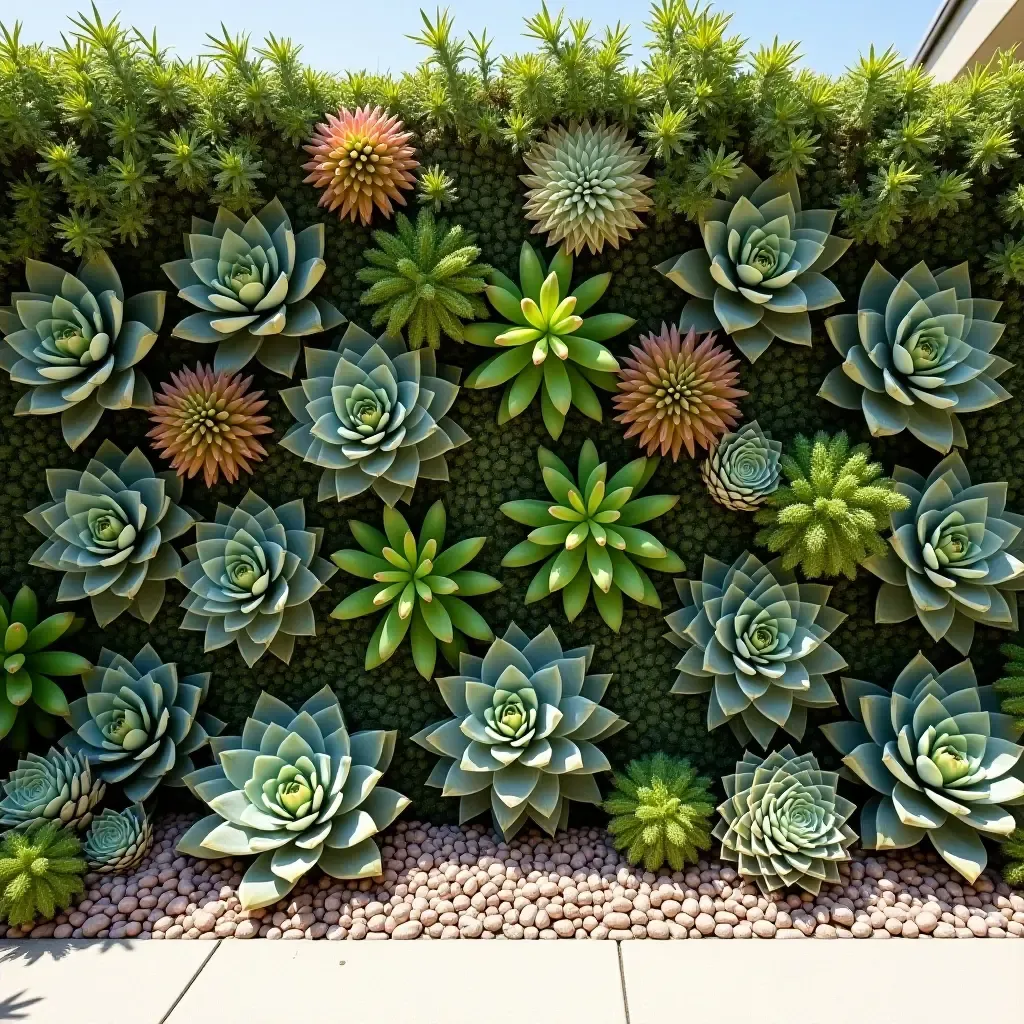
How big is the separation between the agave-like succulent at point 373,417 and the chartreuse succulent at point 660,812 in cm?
104

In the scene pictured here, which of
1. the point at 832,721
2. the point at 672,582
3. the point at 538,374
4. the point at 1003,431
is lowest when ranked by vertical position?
the point at 832,721

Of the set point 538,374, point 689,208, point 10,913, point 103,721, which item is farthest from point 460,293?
point 10,913

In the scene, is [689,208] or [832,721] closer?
[689,208]

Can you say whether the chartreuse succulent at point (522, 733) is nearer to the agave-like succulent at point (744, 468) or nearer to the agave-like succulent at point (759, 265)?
the agave-like succulent at point (744, 468)

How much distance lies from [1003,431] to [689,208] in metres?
1.14

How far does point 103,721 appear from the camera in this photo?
2055mm

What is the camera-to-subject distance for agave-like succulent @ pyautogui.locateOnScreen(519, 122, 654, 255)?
6.07 feet

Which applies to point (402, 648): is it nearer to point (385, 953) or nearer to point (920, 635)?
point (385, 953)

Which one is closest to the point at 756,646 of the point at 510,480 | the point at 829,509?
the point at 829,509

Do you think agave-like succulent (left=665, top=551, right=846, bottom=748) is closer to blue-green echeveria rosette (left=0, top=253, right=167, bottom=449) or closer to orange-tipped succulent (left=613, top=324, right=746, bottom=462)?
orange-tipped succulent (left=613, top=324, right=746, bottom=462)

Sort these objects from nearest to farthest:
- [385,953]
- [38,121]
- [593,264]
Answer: [385,953], [38,121], [593,264]

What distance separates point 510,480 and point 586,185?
2.73ft

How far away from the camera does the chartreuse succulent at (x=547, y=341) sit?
6.23 ft

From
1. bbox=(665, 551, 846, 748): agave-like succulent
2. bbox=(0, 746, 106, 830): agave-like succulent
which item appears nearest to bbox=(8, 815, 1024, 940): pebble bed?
bbox=(0, 746, 106, 830): agave-like succulent
